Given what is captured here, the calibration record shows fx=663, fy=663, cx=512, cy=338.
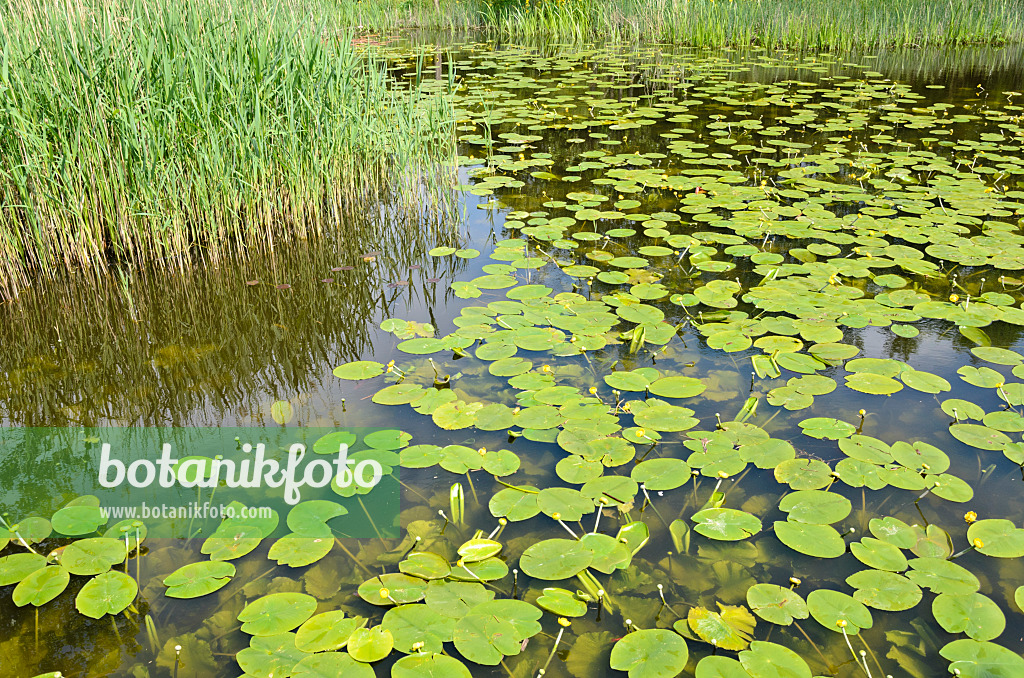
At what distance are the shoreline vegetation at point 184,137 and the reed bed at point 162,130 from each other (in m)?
0.01

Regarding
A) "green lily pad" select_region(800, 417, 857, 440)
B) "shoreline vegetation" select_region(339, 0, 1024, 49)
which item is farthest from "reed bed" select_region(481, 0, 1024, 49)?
"green lily pad" select_region(800, 417, 857, 440)

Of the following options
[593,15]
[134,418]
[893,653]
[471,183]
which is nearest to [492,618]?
[893,653]

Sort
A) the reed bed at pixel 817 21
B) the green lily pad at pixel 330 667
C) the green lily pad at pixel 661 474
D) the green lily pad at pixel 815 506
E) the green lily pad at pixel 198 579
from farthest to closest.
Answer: the reed bed at pixel 817 21
the green lily pad at pixel 661 474
the green lily pad at pixel 815 506
the green lily pad at pixel 198 579
the green lily pad at pixel 330 667

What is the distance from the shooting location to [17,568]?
1.76m

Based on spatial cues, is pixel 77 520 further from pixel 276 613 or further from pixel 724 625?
pixel 724 625

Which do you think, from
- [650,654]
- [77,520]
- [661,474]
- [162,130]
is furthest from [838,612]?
[162,130]

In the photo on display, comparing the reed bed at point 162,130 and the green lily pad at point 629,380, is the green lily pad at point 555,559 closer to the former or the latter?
the green lily pad at point 629,380

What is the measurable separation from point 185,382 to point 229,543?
985 millimetres

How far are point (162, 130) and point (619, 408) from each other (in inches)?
102

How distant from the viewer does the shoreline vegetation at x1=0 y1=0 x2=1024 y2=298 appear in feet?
10.1

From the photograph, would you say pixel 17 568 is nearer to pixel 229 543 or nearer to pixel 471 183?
pixel 229 543

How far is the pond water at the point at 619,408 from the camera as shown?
1606 mm

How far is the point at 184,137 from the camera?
11.0 feet

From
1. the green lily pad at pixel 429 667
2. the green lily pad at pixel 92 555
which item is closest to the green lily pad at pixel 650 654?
the green lily pad at pixel 429 667
